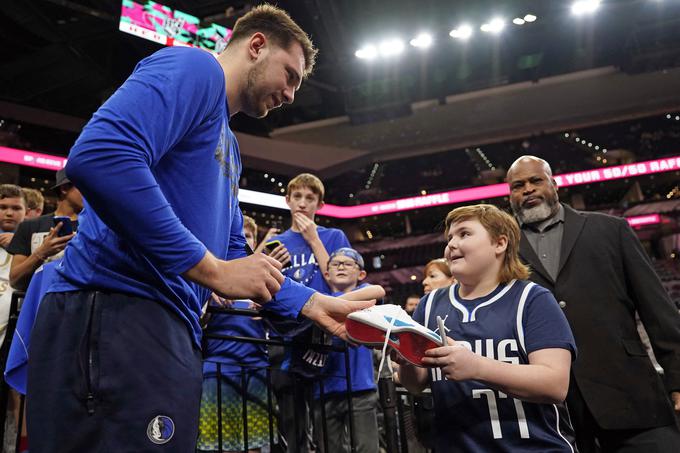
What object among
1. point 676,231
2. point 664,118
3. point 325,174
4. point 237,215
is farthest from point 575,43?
point 237,215

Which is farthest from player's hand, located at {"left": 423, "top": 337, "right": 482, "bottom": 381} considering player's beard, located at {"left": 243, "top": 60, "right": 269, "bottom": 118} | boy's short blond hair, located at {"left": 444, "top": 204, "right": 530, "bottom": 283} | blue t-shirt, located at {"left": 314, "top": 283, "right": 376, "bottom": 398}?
blue t-shirt, located at {"left": 314, "top": 283, "right": 376, "bottom": 398}

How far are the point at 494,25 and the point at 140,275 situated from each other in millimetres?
11265

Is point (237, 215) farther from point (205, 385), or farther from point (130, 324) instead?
point (205, 385)

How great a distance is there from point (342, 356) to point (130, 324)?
2.07 meters

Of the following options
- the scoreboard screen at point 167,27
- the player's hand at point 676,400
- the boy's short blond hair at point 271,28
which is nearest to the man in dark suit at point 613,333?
the player's hand at point 676,400

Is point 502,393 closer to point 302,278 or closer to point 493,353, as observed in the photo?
point 493,353

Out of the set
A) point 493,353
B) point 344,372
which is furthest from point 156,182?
point 344,372

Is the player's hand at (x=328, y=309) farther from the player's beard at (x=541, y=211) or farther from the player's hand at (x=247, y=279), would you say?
the player's beard at (x=541, y=211)

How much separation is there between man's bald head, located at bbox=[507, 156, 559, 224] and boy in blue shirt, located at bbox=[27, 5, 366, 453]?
1.97 metres

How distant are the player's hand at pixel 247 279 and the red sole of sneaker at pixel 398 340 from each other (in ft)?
1.28

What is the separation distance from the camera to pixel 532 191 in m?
2.80

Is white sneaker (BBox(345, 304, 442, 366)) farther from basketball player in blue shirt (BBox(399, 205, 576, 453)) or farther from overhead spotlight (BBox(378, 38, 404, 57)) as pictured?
overhead spotlight (BBox(378, 38, 404, 57))

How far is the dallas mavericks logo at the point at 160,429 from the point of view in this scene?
1.05 metres

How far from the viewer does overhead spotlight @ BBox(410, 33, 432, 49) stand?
11195 millimetres
